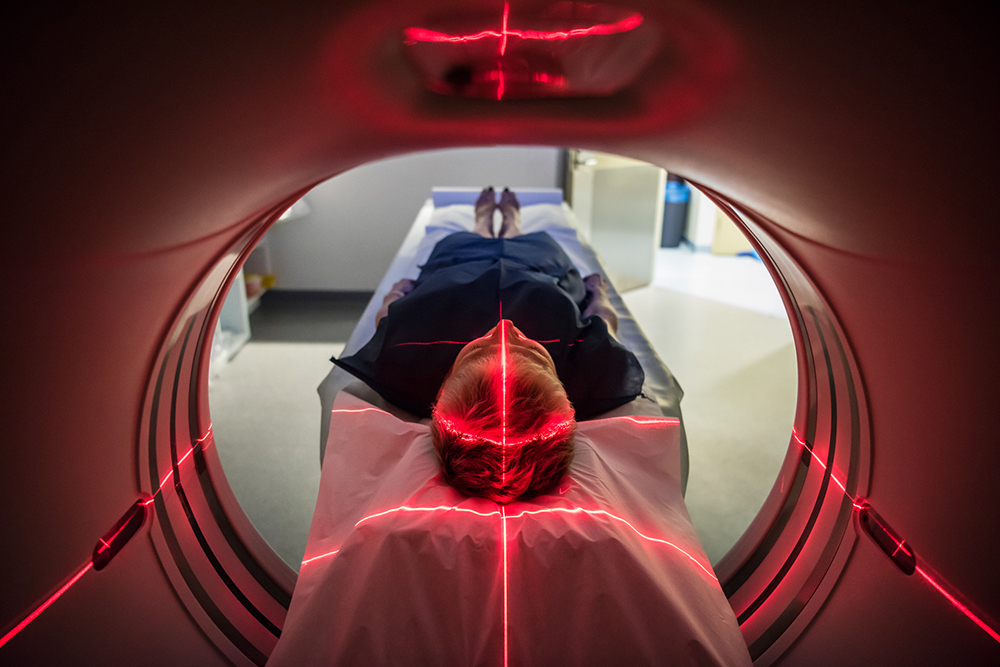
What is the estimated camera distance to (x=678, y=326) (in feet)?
12.3

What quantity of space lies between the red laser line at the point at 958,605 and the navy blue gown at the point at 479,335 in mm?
873

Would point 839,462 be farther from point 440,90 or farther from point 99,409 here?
point 99,409

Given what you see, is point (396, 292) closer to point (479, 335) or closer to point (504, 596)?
point (479, 335)

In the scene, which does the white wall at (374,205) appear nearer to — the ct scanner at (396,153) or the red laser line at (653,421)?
the red laser line at (653,421)

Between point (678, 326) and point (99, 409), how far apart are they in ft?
11.4

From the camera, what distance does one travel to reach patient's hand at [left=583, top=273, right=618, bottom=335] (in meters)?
2.02

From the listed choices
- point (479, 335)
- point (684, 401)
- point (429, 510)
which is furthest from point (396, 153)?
point (684, 401)

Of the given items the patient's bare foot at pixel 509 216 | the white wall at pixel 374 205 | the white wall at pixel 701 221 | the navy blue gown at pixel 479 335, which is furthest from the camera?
the white wall at pixel 701 221

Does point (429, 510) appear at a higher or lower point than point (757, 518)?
higher

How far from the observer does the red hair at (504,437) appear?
1109mm

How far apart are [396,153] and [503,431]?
1.82 ft

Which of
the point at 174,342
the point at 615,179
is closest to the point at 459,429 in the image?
the point at 174,342

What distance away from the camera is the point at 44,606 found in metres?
0.64

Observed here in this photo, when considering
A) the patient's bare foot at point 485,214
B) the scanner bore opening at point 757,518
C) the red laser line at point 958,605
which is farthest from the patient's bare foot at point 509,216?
the red laser line at point 958,605
